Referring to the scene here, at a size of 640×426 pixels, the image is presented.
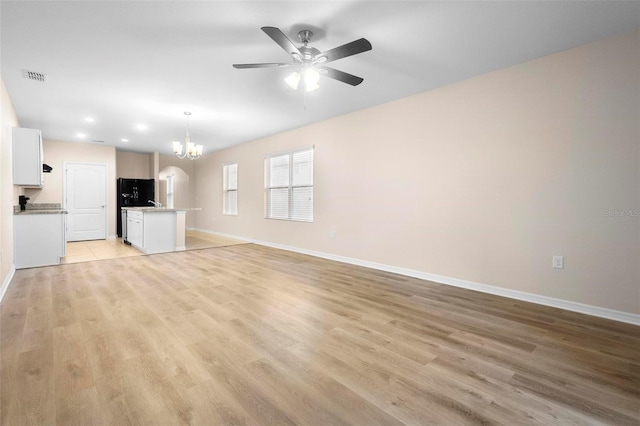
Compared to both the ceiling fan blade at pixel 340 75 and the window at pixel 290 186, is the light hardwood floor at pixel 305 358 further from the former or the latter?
the window at pixel 290 186

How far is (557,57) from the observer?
2.95m

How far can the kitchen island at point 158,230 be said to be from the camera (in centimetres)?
577

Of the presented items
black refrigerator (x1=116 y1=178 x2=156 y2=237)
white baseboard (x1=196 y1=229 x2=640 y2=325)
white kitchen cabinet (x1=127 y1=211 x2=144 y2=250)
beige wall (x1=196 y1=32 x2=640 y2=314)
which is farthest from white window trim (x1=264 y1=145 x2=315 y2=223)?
black refrigerator (x1=116 y1=178 x2=156 y2=237)

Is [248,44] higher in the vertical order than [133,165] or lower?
higher

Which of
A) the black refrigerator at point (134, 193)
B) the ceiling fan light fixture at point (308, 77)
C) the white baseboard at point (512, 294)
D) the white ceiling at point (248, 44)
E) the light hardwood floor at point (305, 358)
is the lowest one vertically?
the light hardwood floor at point (305, 358)

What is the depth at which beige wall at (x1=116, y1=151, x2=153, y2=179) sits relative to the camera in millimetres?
8664

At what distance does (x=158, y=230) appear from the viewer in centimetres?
591

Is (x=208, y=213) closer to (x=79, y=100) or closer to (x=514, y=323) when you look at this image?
(x=79, y=100)

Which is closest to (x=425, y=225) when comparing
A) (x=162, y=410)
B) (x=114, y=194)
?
(x=162, y=410)

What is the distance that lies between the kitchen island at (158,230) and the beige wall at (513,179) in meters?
3.54

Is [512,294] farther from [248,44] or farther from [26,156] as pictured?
[26,156]

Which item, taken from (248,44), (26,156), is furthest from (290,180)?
(26,156)

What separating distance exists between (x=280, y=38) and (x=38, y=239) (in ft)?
17.4

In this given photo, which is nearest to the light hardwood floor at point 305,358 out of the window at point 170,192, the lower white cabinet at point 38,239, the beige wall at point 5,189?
the beige wall at point 5,189
